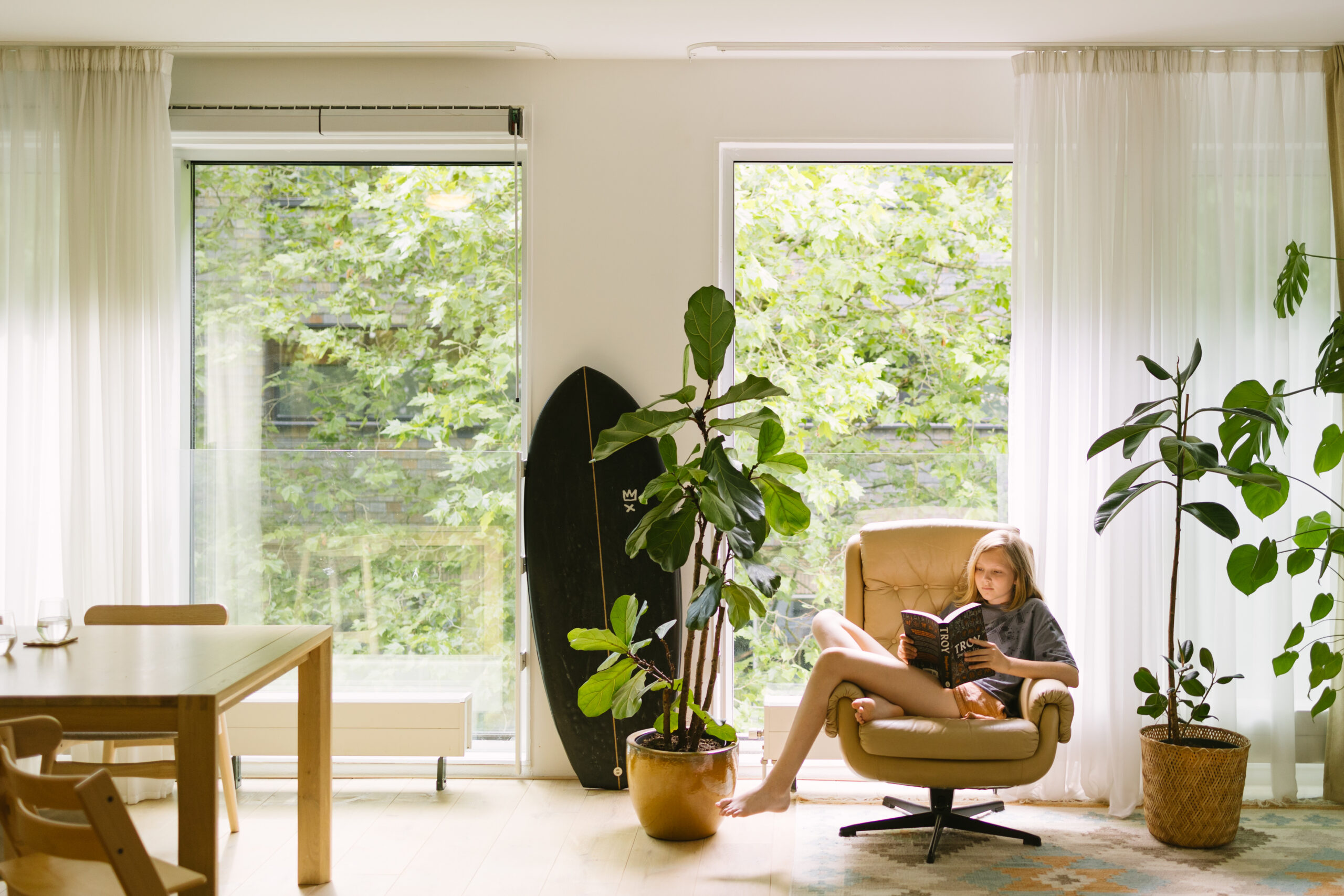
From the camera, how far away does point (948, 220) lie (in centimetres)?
374

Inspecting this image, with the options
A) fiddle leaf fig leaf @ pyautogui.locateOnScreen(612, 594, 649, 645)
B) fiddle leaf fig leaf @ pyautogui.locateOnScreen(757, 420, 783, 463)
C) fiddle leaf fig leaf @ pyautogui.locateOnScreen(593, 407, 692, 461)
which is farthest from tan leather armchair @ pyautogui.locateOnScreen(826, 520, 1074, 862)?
fiddle leaf fig leaf @ pyautogui.locateOnScreen(593, 407, 692, 461)

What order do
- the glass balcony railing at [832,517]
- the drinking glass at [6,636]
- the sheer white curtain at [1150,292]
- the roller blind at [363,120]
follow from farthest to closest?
the glass balcony railing at [832,517] → the roller blind at [363,120] → the sheer white curtain at [1150,292] → the drinking glass at [6,636]

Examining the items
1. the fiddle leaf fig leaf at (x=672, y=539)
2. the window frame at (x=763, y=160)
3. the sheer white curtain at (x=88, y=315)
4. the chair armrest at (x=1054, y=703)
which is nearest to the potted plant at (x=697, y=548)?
the fiddle leaf fig leaf at (x=672, y=539)

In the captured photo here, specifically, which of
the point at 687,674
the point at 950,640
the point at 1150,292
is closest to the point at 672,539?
the point at 687,674

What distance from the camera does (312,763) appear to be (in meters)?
2.72

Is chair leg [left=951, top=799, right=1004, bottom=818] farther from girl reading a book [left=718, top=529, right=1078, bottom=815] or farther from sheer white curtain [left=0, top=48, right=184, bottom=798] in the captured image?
sheer white curtain [left=0, top=48, right=184, bottom=798]

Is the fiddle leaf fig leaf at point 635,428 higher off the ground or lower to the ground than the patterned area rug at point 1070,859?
higher

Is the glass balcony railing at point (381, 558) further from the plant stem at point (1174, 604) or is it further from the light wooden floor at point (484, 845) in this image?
the plant stem at point (1174, 604)

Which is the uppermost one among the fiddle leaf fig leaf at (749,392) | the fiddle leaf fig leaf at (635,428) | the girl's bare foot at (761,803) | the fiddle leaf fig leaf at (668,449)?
the fiddle leaf fig leaf at (749,392)

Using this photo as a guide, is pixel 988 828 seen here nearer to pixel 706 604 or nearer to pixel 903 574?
pixel 903 574

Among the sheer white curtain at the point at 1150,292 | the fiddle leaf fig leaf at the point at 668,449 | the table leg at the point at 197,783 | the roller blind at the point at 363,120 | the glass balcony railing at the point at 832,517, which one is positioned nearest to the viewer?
the table leg at the point at 197,783

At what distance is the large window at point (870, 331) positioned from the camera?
373 cm

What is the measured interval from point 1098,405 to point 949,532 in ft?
2.26

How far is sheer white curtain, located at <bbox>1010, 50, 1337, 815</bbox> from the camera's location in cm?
344
